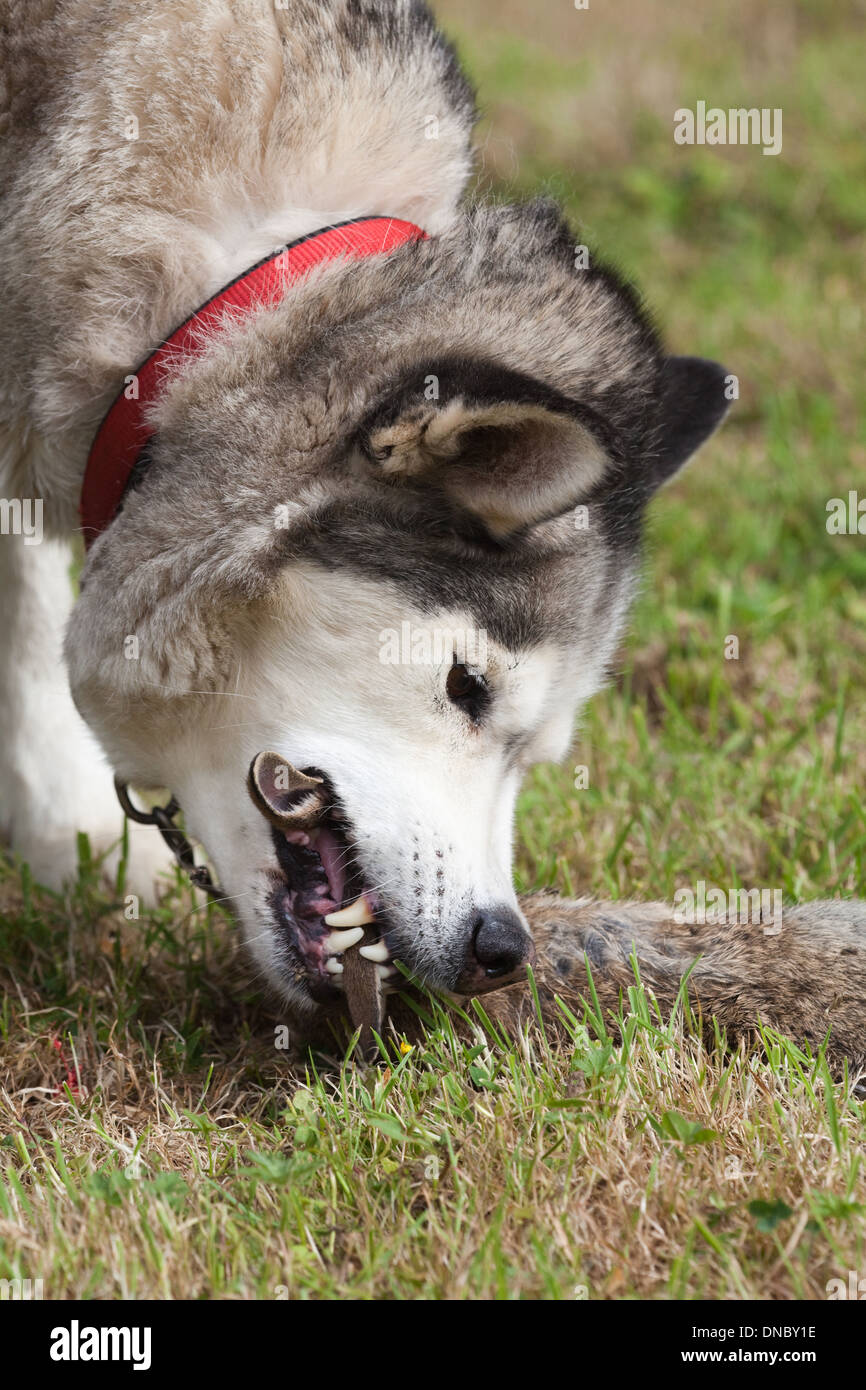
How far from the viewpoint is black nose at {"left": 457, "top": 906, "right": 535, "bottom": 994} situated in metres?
2.50

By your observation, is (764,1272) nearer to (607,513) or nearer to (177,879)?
(607,513)

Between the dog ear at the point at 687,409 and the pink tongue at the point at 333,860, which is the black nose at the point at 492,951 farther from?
the dog ear at the point at 687,409

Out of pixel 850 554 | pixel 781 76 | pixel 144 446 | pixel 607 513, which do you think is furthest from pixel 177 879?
pixel 781 76

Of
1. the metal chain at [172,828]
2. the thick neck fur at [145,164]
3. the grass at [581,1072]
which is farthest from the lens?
the metal chain at [172,828]

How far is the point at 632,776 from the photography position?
12.6ft

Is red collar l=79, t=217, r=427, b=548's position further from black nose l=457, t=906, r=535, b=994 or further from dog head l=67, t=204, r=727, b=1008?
black nose l=457, t=906, r=535, b=994

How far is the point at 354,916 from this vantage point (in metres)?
2.58

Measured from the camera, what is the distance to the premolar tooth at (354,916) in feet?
8.42

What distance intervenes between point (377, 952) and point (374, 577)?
2.26 feet

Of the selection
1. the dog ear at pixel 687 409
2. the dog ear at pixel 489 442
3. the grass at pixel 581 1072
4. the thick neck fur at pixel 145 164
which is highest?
the thick neck fur at pixel 145 164

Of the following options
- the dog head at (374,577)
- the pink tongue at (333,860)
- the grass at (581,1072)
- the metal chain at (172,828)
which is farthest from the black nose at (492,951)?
the metal chain at (172,828)

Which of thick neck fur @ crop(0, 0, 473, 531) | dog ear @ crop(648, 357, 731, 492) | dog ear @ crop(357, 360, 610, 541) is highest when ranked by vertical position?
thick neck fur @ crop(0, 0, 473, 531)

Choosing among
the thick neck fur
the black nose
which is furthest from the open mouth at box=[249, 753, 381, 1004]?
the thick neck fur

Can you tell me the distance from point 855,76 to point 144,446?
713 centimetres
